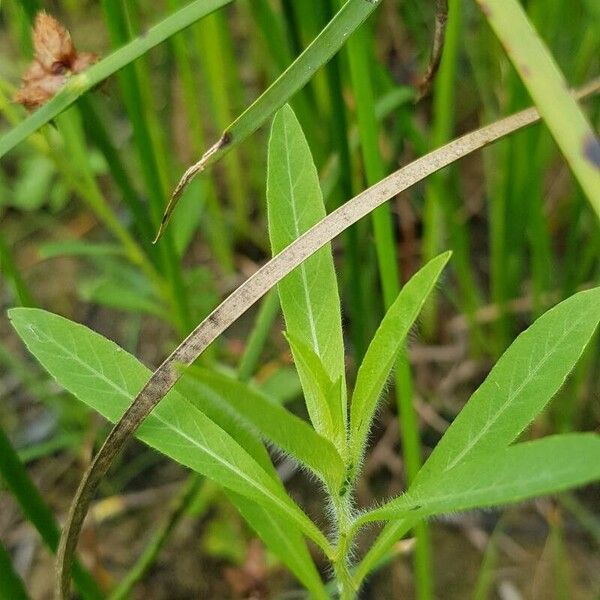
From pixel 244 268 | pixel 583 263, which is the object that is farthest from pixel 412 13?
pixel 244 268

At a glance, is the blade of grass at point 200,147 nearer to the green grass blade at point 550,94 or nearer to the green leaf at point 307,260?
the green leaf at point 307,260

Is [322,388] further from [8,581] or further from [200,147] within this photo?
[200,147]

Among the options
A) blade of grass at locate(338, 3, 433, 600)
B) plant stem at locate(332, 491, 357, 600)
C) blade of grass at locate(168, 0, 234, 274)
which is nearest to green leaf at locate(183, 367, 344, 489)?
plant stem at locate(332, 491, 357, 600)

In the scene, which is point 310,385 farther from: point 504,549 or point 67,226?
point 67,226

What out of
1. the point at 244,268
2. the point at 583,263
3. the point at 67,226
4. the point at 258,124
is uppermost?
the point at 67,226

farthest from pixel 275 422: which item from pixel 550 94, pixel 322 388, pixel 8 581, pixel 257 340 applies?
pixel 257 340

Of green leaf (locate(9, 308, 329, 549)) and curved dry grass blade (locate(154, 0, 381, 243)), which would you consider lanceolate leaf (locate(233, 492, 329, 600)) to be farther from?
curved dry grass blade (locate(154, 0, 381, 243))
